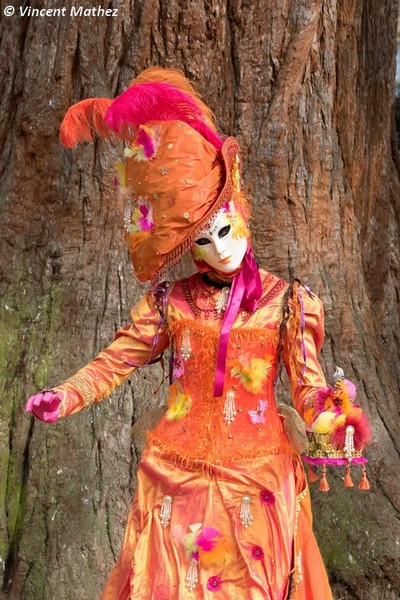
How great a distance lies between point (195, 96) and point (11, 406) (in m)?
1.83

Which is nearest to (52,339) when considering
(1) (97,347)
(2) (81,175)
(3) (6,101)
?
(1) (97,347)

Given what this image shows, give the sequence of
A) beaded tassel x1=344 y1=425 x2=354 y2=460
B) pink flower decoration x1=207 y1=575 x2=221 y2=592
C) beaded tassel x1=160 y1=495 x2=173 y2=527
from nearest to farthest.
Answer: beaded tassel x1=344 y1=425 x2=354 y2=460 → pink flower decoration x1=207 y1=575 x2=221 y2=592 → beaded tassel x1=160 y1=495 x2=173 y2=527

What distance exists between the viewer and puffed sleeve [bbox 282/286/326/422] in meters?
3.07

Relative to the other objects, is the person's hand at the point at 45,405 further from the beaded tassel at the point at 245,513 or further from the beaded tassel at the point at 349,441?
the beaded tassel at the point at 349,441

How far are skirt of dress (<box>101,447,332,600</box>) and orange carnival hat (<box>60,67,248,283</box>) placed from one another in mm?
687

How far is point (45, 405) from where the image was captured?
3014 mm

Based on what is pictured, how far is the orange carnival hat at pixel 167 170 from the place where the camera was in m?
3.05

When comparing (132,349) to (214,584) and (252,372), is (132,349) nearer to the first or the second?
(252,372)

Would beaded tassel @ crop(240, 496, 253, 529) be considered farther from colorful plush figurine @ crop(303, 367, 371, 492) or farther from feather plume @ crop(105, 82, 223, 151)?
feather plume @ crop(105, 82, 223, 151)

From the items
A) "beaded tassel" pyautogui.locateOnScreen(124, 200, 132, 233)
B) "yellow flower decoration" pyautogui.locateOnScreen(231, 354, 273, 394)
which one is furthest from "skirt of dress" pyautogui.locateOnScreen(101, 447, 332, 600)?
"beaded tassel" pyautogui.locateOnScreen(124, 200, 132, 233)

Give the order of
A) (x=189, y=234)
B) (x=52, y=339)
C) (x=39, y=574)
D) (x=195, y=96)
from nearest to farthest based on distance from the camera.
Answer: (x=189, y=234) < (x=195, y=96) < (x=39, y=574) < (x=52, y=339)

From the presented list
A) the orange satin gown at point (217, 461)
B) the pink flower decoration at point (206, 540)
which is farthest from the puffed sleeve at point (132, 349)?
the pink flower decoration at point (206, 540)

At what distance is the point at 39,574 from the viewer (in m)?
4.14

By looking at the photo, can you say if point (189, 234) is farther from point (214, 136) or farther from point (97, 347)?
point (97, 347)
